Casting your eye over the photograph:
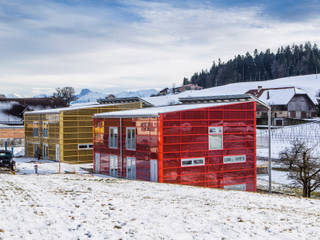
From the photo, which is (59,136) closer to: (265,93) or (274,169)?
(274,169)

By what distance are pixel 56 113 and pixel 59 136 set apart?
3.16 metres

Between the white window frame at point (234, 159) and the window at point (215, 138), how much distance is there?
4.64 feet

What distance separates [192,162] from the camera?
114ft

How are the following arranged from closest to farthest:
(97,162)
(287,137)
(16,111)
Result: 1. (97,162)
2. (287,137)
3. (16,111)

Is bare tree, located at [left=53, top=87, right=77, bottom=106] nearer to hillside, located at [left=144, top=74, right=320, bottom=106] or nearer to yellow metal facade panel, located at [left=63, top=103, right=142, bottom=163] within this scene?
hillside, located at [left=144, top=74, right=320, bottom=106]

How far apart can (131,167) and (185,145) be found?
20.1ft

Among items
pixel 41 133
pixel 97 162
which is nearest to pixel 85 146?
pixel 41 133

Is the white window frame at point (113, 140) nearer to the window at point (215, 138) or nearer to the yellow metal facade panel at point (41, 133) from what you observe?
the window at point (215, 138)

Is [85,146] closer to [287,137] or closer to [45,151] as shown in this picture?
[45,151]

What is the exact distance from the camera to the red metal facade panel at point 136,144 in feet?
112

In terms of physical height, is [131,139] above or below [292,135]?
above

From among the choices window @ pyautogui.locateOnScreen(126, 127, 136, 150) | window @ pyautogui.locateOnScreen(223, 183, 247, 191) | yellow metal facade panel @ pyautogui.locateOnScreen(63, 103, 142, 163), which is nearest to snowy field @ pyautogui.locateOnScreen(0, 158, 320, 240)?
window @ pyautogui.locateOnScreen(126, 127, 136, 150)

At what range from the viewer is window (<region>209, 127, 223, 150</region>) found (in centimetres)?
3606

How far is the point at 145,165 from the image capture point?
114 feet
